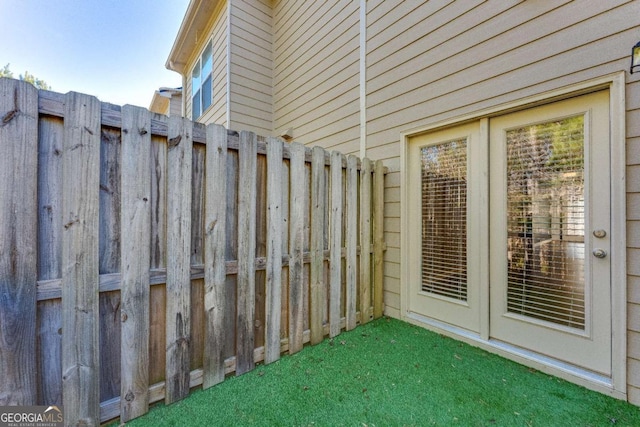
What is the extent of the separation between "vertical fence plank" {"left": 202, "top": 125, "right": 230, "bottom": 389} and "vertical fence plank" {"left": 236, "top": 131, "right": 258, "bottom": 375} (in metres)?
0.13

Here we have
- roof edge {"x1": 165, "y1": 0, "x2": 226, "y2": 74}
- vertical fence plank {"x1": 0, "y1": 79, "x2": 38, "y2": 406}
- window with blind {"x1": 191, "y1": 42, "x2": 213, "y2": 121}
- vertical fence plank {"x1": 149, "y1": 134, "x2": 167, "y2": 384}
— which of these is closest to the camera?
vertical fence plank {"x1": 0, "y1": 79, "x2": 38, "y2": 406}

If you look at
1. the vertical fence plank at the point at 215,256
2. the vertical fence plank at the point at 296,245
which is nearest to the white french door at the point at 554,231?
the vertical fence plank at the point at 296,245

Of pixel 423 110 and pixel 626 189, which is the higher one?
pixel 423 110

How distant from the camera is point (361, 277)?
290cm

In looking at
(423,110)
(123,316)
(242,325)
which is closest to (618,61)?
(423,110)

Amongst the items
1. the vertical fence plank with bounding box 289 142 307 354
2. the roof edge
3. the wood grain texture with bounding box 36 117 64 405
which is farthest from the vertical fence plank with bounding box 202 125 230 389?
the roof edge

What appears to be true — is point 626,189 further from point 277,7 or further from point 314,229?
point 277,7

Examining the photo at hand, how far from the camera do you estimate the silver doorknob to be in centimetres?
184

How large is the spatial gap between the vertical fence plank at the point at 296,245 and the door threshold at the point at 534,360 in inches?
54.2

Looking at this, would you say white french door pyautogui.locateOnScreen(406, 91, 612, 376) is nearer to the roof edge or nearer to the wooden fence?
the wooden fence

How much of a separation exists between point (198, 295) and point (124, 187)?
2.66 feet

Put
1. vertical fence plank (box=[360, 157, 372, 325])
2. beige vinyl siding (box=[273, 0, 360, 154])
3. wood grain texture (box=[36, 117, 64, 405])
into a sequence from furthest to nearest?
Result: beige vinyl siding (box=[273, 0, 360, 154])
vertical fence plank (box=[360, 157, 372, 325])
wood grain texture (box=[36, 117, 64, 405])

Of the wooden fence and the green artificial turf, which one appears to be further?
the green artificial turf

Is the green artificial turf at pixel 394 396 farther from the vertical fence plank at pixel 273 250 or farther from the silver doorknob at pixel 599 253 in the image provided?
the silver doorknob at pixel 599 253
